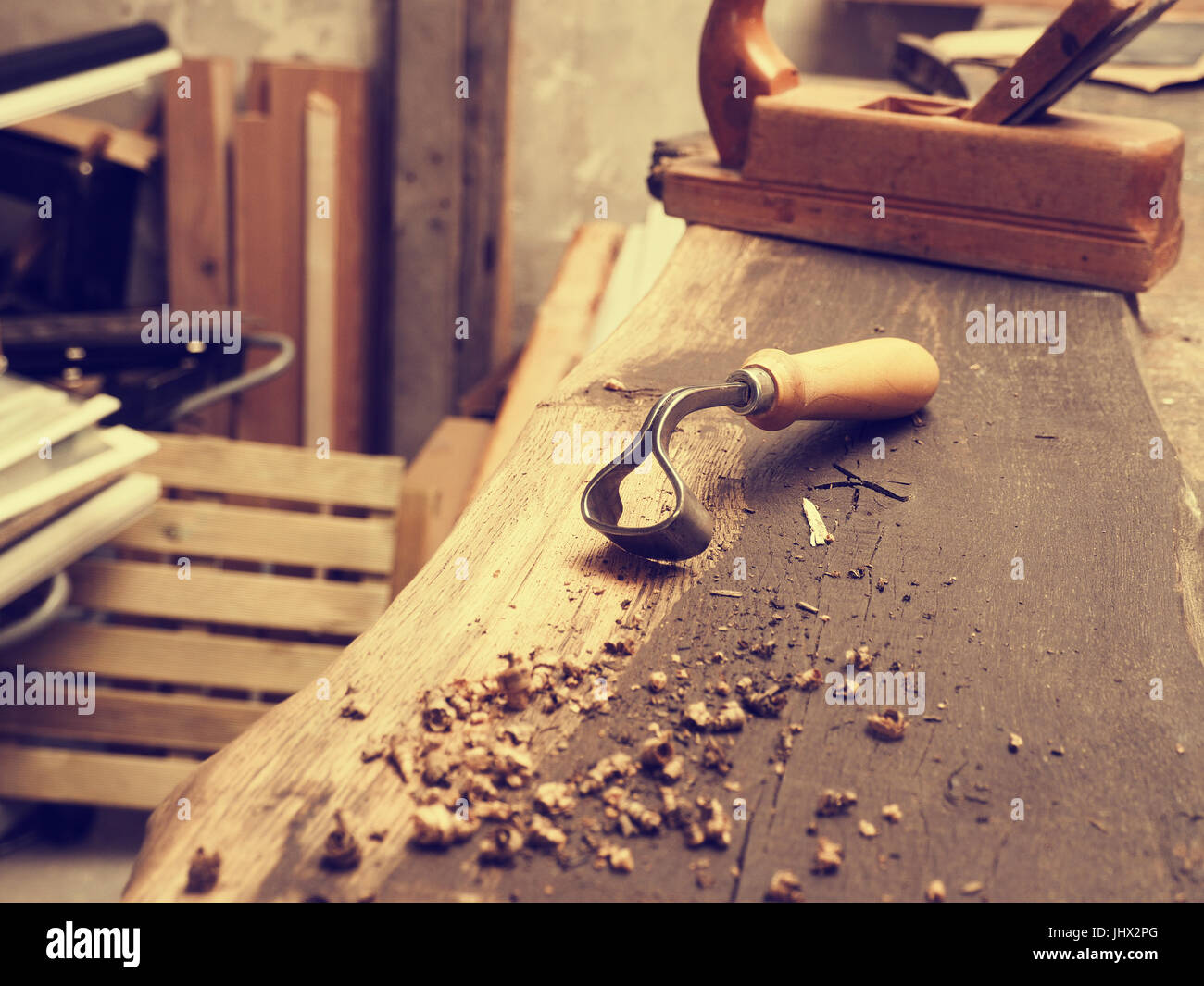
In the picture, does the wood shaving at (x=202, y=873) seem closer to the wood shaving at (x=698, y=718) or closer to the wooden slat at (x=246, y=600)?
the wood shaving at (x=698, y=718)

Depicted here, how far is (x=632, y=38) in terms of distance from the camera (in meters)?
3.08

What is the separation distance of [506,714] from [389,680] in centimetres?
9

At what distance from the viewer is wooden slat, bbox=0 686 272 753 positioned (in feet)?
7.22

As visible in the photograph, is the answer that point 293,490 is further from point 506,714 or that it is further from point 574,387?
point 506,714

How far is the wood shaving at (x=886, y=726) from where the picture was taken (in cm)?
68

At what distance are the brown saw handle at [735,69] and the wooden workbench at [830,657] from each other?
0.58 metres

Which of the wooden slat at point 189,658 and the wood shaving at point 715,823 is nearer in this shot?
the wood shaving at point 715,823

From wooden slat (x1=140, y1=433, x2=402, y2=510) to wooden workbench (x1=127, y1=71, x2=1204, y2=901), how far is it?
114 centimetres

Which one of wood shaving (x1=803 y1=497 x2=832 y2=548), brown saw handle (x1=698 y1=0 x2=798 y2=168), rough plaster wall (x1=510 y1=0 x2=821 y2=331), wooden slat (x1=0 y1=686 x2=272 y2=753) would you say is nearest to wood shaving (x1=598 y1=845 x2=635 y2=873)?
wood shaving (x1=803 y1=497 x2=832 y2=548)

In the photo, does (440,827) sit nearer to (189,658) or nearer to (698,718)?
(698,718)

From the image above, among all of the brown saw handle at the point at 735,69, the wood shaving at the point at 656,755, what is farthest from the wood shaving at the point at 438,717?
the brown saw handle at the point at 735,69

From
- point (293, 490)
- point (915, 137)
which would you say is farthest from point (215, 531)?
point (915, 137)

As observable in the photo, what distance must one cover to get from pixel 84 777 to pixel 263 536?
65cm

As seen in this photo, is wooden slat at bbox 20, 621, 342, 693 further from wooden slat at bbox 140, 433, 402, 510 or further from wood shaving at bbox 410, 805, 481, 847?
wood shaving at bbox 410, 805, 481, 847
